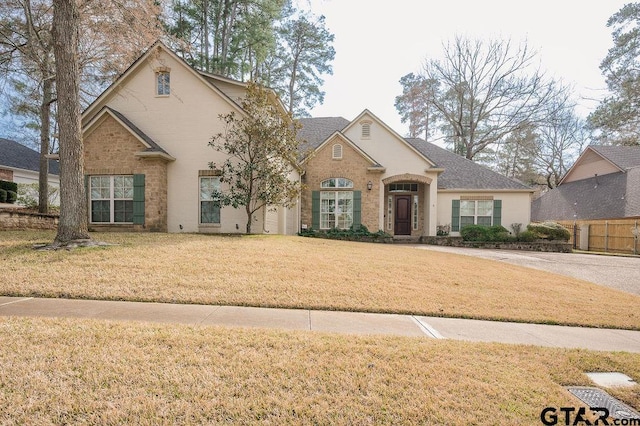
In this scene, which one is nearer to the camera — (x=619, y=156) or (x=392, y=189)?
(x=392, y=189)

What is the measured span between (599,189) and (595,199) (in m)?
1.09

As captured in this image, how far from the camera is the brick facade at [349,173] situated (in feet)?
53.8

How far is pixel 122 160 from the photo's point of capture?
12.3m

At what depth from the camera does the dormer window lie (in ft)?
43.3

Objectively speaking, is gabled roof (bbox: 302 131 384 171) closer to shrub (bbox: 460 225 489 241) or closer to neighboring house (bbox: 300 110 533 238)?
neighboring house (bbox: 300 110 533 238)

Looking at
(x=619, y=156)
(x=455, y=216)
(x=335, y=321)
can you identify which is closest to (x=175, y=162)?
(x=335, y=321)

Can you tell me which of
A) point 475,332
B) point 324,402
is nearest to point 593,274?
point 475,332

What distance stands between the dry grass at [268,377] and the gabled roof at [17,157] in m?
24.6

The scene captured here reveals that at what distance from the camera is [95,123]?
12.3 metres

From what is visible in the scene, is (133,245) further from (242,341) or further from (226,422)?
(226,422)

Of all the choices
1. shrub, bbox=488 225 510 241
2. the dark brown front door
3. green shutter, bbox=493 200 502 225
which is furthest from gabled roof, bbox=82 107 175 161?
green shutter, bbox=493 200 502 225

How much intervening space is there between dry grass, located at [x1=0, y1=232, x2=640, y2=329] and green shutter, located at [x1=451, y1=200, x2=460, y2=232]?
938 cm

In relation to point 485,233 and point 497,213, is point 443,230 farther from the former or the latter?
point 497,213

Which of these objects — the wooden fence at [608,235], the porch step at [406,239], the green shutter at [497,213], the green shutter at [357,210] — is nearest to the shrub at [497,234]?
the green shutter at [497,213]
